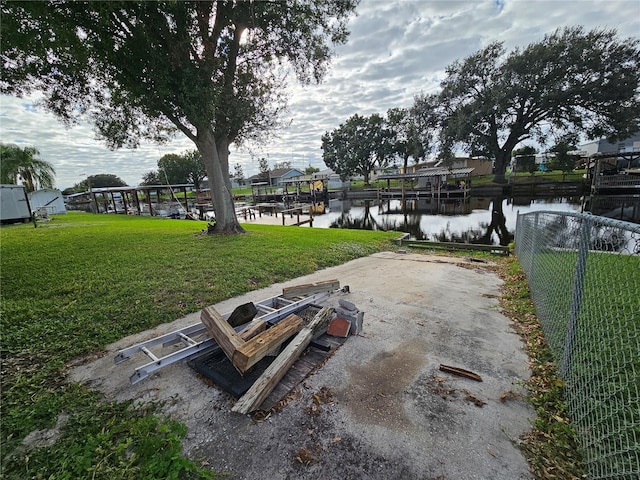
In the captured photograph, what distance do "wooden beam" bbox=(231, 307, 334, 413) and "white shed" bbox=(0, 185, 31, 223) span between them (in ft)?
69.3

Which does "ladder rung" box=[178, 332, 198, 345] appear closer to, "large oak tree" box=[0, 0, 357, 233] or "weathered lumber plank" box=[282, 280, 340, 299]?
"weathered lumber plank" box=[282, 280, 340, 299]

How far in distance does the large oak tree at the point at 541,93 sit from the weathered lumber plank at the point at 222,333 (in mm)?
35575

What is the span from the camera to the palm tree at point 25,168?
1149 inches

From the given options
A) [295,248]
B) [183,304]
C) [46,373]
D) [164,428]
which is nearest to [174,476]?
[164,428]

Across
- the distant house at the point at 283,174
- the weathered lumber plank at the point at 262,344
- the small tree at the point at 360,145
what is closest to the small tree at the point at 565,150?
the small tree at the point at 360,145

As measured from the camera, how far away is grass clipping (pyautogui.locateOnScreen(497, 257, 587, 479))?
1.72 meters

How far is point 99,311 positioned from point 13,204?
60.5 ft

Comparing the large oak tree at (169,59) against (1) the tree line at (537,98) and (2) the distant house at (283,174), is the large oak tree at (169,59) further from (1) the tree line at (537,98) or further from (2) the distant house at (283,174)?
(2) the distant house at (283,174)

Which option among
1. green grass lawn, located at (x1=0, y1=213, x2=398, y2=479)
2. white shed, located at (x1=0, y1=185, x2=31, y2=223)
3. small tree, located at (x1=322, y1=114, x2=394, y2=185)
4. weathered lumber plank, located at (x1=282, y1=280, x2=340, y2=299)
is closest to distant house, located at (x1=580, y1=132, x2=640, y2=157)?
small tree, located at (x1=322, y1=114, x2=394, y2=185)

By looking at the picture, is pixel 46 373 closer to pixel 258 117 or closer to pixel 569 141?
pixel 258 117

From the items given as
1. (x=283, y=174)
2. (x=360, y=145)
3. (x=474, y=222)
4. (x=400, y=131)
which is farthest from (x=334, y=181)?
(x=474, y=222)

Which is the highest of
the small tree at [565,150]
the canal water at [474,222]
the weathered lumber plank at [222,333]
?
the small tree at [565,150]

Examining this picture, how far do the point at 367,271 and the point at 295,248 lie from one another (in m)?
2.88

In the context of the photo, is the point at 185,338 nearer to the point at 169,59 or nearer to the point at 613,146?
the point at 169,59
